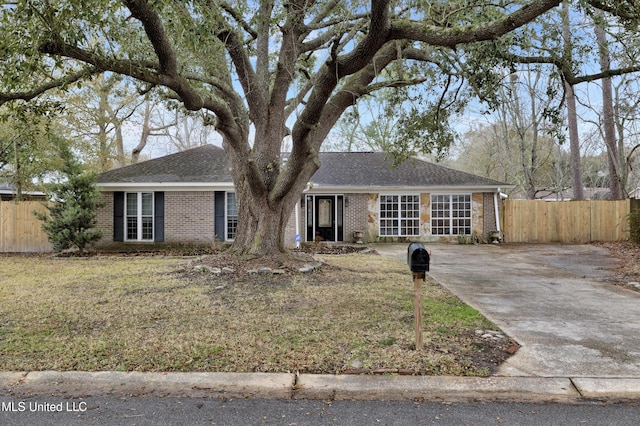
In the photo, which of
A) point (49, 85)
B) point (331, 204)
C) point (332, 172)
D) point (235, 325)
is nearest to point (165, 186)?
point (331, 204)

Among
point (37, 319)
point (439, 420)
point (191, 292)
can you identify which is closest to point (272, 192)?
point (191, 292)

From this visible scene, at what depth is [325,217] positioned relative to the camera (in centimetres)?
1797

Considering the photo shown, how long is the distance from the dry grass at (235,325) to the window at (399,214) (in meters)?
9.32

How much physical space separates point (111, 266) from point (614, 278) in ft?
37.5

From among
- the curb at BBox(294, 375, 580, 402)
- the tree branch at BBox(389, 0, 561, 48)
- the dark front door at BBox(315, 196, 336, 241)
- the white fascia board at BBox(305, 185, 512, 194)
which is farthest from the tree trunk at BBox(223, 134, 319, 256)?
the dark front door at BBox(315, 196, 336, 241)

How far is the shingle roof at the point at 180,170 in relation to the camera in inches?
591

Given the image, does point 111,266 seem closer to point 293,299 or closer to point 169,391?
point 293,299

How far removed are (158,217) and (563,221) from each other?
1642cm

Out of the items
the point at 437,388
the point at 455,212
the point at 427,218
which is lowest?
the point at 437,388

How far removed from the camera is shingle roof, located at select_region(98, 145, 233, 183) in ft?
49.2

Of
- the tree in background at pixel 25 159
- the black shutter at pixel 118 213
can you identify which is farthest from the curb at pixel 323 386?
the tree in background at pixel 25 159

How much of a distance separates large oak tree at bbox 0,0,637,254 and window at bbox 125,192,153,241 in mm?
6074

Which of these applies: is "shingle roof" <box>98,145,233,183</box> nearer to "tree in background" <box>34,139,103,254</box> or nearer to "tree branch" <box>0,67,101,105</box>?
"tree in background" <box>34,139,103,254</box>

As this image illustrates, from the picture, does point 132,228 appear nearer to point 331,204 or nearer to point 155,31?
point 331,204
